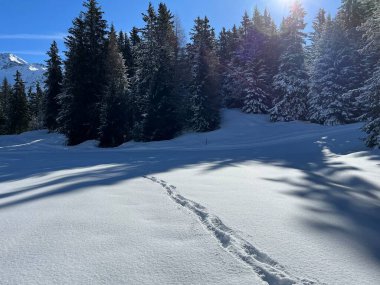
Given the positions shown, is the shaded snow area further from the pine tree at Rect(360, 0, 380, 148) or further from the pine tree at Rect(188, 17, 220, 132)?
the pine tree at Rect(188, 17, 220, 132)

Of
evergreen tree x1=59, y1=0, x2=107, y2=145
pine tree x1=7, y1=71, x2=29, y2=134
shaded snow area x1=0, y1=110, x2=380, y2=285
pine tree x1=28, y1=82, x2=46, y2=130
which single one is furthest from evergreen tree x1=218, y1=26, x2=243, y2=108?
shaded snow area x1=0, y1=110, x2=380, y2=285

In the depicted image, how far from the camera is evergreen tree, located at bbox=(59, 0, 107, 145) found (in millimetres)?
30766

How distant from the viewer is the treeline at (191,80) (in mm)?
28516

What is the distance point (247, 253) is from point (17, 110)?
58.9m

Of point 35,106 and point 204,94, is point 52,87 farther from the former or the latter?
point 35,106

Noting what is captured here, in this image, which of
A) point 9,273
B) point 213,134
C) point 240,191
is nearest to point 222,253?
point 9,273

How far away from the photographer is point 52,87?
42.9 metres

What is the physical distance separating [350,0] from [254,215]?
44.9m

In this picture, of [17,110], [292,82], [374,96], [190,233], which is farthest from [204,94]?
[17,110]

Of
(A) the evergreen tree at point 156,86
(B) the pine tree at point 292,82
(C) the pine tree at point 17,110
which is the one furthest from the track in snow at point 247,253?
(C) the pine tree at point 17,110

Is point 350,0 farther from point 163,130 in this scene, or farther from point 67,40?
point 67,40

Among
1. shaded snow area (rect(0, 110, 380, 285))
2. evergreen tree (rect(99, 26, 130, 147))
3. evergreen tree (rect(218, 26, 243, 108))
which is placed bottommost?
shaded snow area (rect(0, 110, 380, 285))

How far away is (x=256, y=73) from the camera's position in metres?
37.4

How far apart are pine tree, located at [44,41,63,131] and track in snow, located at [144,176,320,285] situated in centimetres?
4123
